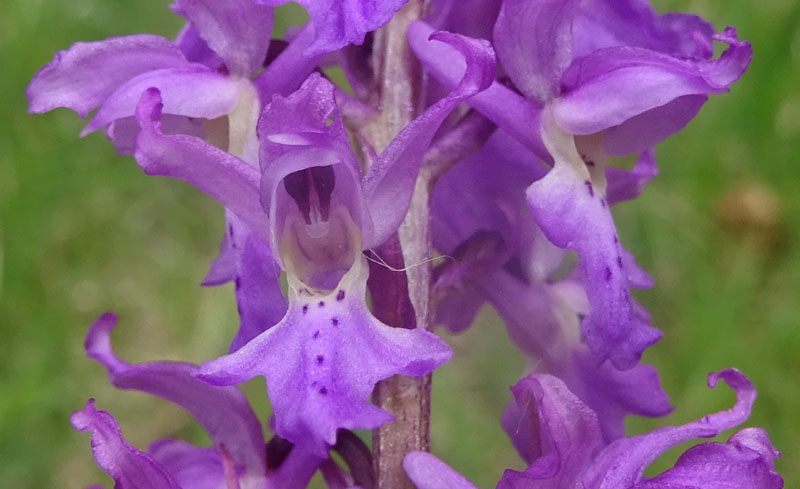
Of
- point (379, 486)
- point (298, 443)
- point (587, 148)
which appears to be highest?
point (587, 148)

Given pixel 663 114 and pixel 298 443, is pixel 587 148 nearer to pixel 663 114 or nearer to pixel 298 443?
pixel 663 114

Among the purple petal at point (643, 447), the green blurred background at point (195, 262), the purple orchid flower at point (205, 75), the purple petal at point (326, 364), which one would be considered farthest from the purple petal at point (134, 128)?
the green blurred background at point (195, 262)

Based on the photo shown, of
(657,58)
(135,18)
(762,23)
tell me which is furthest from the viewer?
(135,18)

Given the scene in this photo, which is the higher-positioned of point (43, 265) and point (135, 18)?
point (135, 18)

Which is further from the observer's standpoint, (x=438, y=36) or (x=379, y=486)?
(x=379, y=486)

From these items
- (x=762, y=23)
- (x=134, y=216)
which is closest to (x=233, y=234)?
(x=134, y=216)

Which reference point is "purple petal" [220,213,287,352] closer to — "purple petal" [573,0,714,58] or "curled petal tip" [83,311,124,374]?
"curled petal tip" [83,311,124,374]

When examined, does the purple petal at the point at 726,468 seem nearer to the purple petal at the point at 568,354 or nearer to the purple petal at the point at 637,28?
the purple petal at the point at 568,354

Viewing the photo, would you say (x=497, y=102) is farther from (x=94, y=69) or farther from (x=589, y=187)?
(x=94, y=69)
